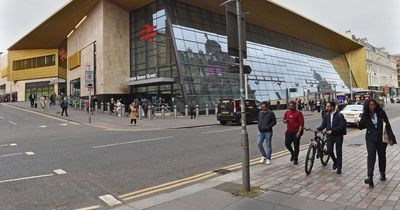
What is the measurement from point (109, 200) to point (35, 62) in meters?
66.0

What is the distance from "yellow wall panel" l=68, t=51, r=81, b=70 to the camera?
146 ft

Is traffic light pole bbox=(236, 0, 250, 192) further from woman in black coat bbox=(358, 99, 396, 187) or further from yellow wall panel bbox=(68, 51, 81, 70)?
yellow wall panel bbox=(68, 51, 81, 70)

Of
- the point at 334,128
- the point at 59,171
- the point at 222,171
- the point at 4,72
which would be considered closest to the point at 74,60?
the point at 4,72

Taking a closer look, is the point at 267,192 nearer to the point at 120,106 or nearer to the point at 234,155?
the point at 234,155

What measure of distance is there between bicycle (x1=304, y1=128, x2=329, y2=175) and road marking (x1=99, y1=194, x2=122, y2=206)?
13.0 ft

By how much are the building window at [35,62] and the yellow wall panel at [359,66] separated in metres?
66.5

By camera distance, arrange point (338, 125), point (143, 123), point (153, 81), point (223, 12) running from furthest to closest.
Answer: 1. point (223, 12)
2. point (153, 81)
3. point (143, 123)
4. point (338, 125)

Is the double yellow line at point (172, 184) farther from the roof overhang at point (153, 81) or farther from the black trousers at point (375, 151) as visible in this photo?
the roof overhang at point (153, 81)

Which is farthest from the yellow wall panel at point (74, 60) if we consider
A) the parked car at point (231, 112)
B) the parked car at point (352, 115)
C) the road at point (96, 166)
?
the parked car at point (352, 115)

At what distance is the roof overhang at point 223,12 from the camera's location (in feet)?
121

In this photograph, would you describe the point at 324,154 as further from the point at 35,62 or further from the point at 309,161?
the point at 35,62

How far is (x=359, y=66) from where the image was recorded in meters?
78.1

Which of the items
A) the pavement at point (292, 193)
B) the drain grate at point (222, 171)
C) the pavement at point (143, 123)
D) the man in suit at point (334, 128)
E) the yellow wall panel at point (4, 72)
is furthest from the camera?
the yellow wall panel at point (4, 72)

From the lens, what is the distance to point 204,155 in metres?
10.0
